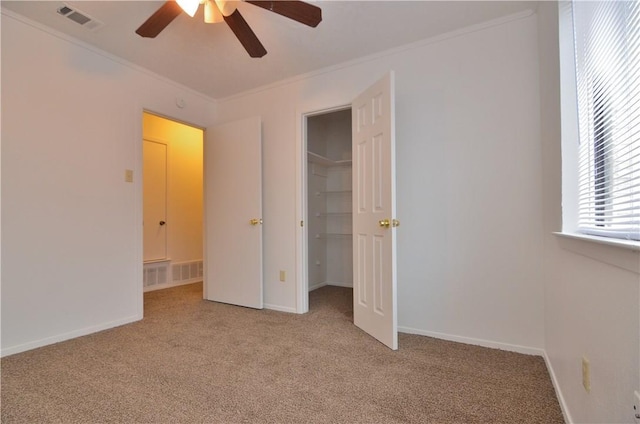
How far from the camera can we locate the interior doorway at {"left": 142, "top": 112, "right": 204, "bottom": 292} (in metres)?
4.19

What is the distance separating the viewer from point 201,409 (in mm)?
1516

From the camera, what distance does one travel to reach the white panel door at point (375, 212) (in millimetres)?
2260

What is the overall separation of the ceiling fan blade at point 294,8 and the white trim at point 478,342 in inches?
93.8

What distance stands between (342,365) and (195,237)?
3533 millimetres

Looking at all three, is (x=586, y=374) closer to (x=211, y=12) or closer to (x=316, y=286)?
(x=211, y=12)

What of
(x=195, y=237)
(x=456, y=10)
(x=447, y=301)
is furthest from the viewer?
(x=195, y=237)

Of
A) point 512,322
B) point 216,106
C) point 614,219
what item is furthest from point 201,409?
point 216,106

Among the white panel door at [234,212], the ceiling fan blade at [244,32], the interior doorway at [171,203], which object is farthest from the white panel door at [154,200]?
the ceiling fan blade at [244,32]

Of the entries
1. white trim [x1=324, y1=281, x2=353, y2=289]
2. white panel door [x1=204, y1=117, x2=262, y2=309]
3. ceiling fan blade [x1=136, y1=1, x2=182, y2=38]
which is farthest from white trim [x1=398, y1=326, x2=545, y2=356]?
ceiling fan blade [x1=136, y1=1, x2=182, y2=38]

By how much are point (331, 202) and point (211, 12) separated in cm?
310

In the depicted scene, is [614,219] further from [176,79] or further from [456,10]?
[176,79]

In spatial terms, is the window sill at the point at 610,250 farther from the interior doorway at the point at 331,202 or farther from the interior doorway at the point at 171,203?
the interior doorway at the point at 171,203

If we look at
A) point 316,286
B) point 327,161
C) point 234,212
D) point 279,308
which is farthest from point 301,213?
point 316,286

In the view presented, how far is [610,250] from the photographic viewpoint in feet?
3.18
